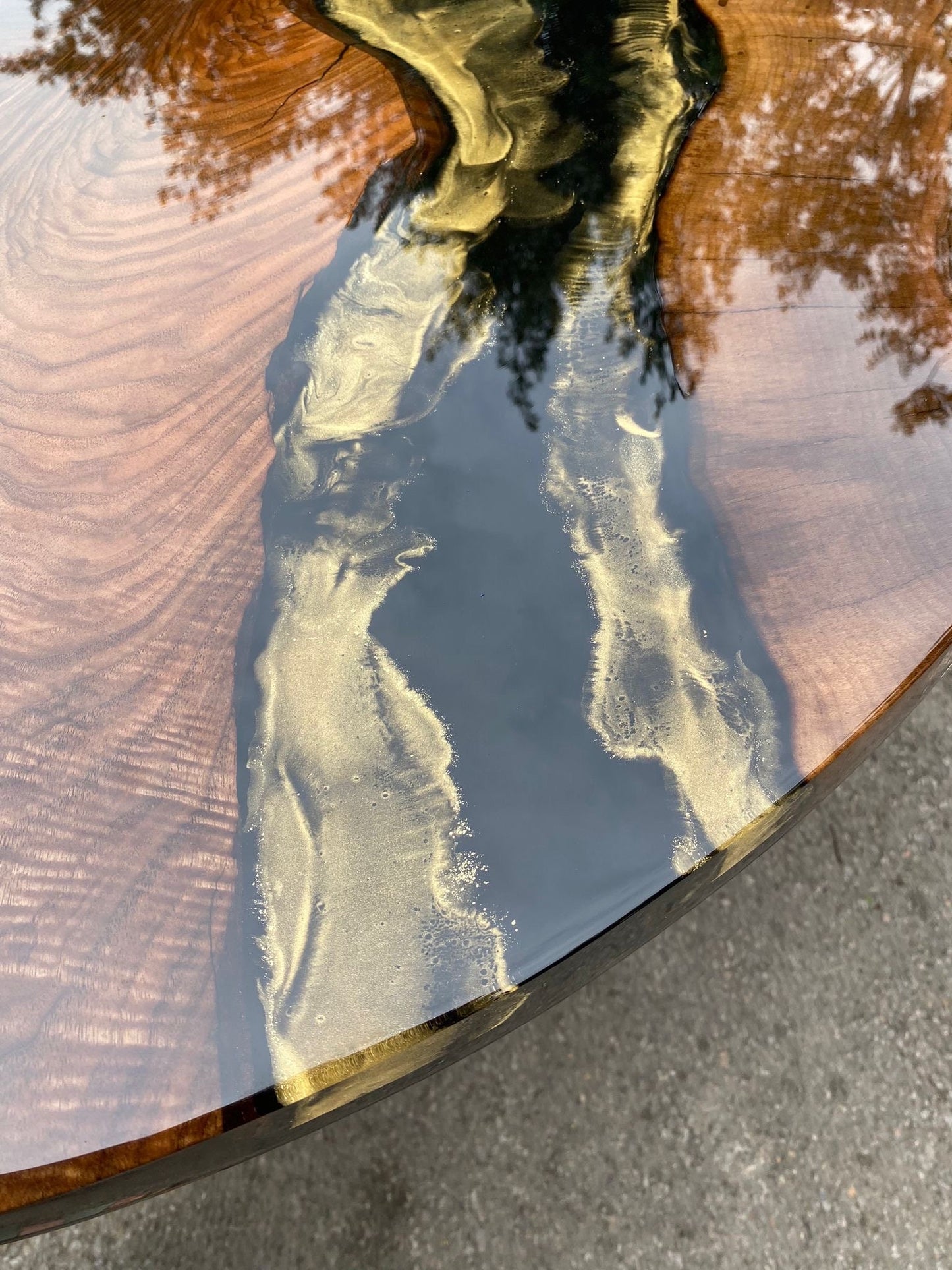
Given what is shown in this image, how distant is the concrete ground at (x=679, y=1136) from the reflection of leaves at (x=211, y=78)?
955mm

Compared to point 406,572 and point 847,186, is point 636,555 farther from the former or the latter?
point 847,186

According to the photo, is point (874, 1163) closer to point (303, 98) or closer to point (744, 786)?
point (744, 786)

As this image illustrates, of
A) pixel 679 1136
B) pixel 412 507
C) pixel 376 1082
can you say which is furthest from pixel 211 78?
pixel 679 1136

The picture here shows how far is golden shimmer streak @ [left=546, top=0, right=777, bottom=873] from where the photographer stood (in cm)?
59

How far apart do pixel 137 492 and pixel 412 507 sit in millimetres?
201

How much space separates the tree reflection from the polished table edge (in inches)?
10.8

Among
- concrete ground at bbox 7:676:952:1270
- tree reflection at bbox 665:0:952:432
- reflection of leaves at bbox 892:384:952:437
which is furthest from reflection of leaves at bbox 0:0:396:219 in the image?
concrete ground at bbox 7:676:952:1270

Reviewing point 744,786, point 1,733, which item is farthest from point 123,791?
point 744,786

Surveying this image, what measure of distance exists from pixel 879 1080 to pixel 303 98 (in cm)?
122

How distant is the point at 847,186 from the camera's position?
29.8 inches

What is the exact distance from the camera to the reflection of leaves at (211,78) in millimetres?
789

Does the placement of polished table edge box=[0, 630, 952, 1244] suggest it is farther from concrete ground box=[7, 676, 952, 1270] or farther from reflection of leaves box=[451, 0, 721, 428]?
concrete ground box=[7, 676, 952, 1270]

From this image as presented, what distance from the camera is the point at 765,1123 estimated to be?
42.3 inches

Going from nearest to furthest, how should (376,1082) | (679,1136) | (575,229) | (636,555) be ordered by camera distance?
(376,1082), (636,555), (575,229), (679,1136)
